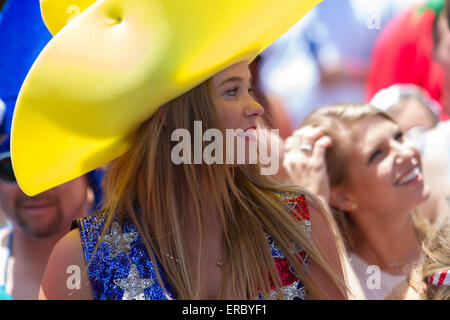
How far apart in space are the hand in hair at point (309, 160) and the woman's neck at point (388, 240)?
0.24 metres

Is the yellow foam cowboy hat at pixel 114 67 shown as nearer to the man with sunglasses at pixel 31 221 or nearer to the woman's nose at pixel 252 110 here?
the woman's nose at pixel 252 110

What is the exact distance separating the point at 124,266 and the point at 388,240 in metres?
1.36

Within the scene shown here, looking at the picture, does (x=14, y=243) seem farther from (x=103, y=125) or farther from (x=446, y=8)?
(x=446, y=8)

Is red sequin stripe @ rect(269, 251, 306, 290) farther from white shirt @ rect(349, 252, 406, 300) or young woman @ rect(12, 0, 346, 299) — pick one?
white shirt @ rect(349, 252, 406, 300)

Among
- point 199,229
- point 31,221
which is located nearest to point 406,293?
point 199,229

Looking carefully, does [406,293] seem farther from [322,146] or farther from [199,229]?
[322,146]

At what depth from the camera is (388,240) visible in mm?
2539

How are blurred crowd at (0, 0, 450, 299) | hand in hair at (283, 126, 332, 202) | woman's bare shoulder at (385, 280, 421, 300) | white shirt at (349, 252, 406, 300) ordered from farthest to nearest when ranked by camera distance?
1. hand in hair at (283, 126, 332, 202)
2. white shirt at (349, 252, 406, 300)
3. blurred crowd at (0, 0, 450, 299)
4. woman's bare shoulder at (385, 280, 421, 300)

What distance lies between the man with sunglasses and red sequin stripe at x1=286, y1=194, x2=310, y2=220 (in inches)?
42.7

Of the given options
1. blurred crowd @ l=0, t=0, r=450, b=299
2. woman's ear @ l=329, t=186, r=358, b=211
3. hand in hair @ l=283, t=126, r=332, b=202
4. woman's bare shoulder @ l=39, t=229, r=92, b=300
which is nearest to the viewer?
woman's bare shoulder @ l=39, t=229, r=92, b=300

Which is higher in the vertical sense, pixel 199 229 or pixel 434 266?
pixel 199 229

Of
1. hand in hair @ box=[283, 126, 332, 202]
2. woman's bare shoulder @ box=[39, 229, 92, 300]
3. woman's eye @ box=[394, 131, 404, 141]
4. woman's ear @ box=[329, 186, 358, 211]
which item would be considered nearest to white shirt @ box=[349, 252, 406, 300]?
woman's ear @ box=[329, 186, 358, 211]

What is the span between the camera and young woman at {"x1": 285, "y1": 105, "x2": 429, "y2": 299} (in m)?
2.45

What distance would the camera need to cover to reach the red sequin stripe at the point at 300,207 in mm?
1681
